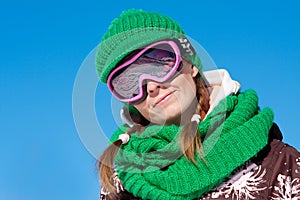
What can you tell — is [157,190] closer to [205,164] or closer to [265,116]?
[205,164]

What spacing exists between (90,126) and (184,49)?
0.70 meters

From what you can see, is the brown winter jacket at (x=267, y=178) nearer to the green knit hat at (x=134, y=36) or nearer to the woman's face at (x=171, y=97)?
the woman's face at (x=171, y=97)

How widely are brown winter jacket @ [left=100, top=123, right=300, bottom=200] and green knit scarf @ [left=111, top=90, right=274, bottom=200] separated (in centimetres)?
7

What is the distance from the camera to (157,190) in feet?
11.6

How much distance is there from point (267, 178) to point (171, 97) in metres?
0.68

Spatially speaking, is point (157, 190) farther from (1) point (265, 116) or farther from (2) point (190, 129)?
(1) point (265, 116)

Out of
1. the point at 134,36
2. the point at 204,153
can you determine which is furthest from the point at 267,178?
the point at 134,36

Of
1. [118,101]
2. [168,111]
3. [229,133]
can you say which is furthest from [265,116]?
[118,101]

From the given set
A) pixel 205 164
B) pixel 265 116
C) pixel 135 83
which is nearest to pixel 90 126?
pixel 135 83

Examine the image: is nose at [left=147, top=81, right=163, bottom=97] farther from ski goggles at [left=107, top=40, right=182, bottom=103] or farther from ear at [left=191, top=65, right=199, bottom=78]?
ear at [left=191, top=65, right=199, bottom=78]

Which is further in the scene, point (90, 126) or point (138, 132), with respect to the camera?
point (138, 132)

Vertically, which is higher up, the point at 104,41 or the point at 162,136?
the point at 104,41

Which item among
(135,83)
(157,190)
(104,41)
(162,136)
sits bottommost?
(157,190)

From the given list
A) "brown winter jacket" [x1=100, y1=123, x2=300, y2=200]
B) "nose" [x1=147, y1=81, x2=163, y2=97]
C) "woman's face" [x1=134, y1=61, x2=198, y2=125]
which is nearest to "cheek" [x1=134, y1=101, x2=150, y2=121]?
"woman's face" [x1=134, y1=61, x2=198, y2=125]
